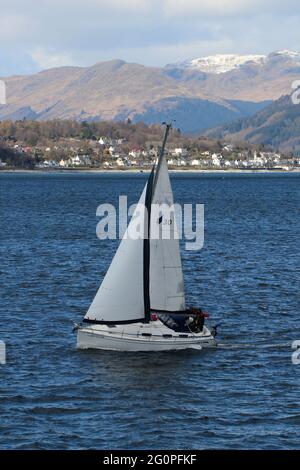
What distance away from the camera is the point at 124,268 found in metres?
49.1

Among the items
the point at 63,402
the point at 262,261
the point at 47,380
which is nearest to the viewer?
the point at 63,402

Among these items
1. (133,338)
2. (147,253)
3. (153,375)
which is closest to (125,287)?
(147,253)

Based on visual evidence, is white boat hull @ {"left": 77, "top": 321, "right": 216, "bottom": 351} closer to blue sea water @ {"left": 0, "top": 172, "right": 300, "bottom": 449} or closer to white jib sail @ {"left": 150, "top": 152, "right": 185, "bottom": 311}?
blue sea water @ {"left": 0, "top": 172, "right": 300, "bottom": 449}

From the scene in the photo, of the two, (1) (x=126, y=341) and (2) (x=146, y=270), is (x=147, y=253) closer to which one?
(2) (x=146, y=270)

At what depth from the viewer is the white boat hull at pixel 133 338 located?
47875 millimetres

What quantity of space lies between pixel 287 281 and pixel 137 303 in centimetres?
2681

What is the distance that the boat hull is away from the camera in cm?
4784

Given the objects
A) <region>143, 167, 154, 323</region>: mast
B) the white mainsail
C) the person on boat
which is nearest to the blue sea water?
the person on boat

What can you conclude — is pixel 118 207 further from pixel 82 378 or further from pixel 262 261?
pixel 82 378

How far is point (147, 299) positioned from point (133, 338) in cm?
222

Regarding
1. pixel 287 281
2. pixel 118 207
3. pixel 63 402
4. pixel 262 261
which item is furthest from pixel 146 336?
pixel 118 207

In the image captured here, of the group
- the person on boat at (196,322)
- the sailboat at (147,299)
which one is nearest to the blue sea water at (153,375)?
the sailboat at (147,299)

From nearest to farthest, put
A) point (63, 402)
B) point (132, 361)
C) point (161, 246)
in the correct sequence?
point (63, 402), point (132, 361), point (161, 246)

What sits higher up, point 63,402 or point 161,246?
point 161,246
